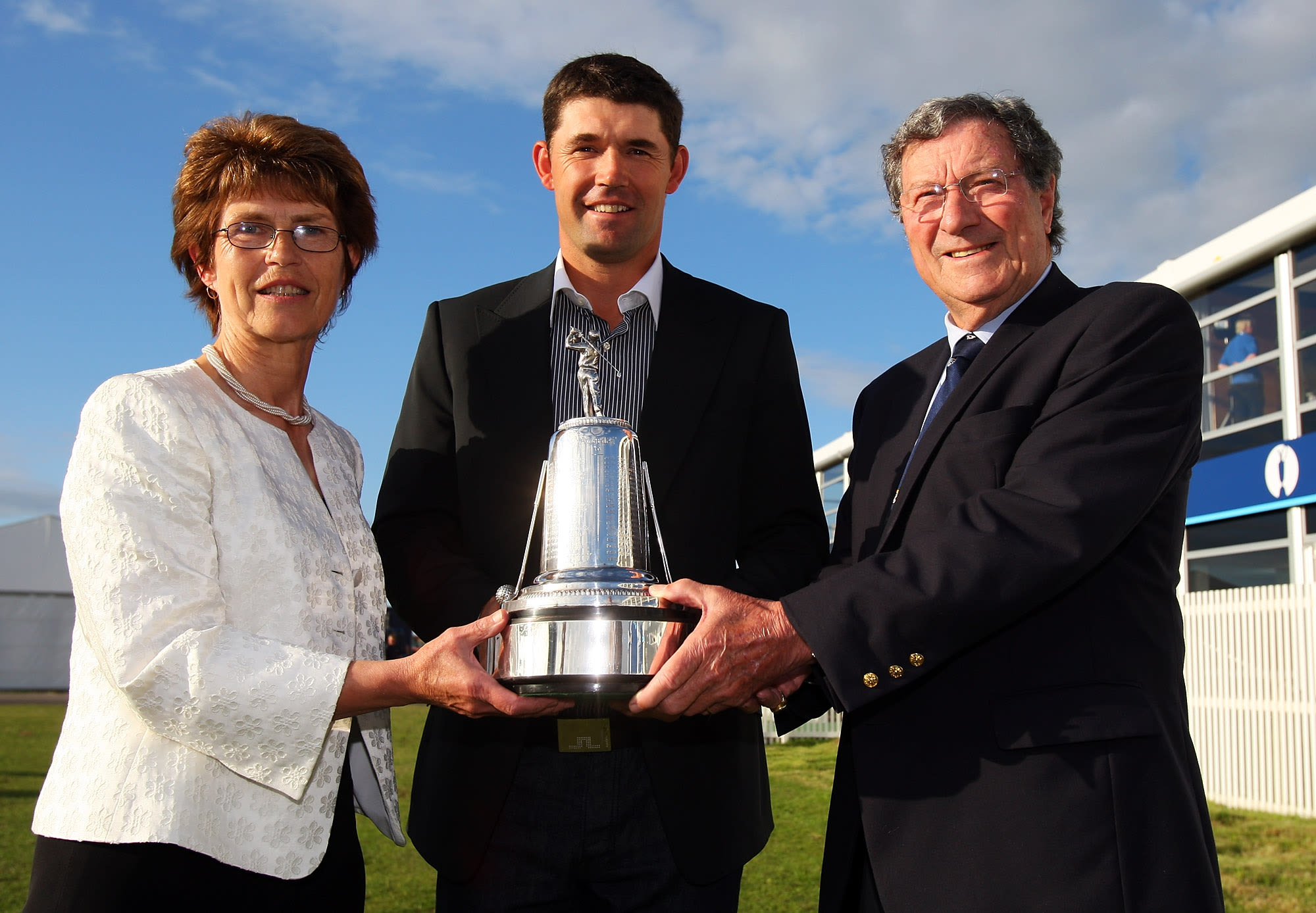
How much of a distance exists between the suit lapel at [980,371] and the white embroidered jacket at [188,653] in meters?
1.62

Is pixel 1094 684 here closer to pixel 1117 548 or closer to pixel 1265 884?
pixel 1117 548

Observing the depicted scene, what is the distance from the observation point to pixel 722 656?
2641 mm

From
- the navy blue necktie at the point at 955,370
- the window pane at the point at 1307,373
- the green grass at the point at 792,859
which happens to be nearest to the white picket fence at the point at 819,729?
the green grass at the point at 792,859

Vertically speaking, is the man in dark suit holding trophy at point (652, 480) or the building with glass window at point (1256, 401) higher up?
the building with glass window at point (1256, 401)

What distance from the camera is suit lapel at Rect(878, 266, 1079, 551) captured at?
304cm

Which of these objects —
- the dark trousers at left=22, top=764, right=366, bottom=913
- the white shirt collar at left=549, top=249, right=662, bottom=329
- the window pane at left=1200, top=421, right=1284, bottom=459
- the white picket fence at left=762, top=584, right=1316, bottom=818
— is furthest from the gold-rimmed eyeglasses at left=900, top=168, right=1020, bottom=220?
the window pane at left=1200, top=421, right=1284, bottom=459

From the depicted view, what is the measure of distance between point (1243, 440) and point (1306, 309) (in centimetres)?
205

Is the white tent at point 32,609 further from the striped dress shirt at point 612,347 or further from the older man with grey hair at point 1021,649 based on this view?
the older man with grey hair at point 1021,649

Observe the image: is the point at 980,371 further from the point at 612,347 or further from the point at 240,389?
the point at 240,389

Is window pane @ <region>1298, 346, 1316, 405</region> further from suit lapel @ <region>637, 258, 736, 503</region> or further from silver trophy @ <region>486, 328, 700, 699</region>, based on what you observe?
silver trophy @ <region>486, 328, 700, 699</region>

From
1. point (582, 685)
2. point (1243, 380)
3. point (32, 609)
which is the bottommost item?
point (582, 685)

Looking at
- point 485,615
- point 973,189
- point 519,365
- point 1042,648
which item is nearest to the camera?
point 1042,648

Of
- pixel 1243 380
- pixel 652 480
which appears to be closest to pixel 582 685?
pixel 652 480

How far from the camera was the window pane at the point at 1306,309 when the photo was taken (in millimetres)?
13211
